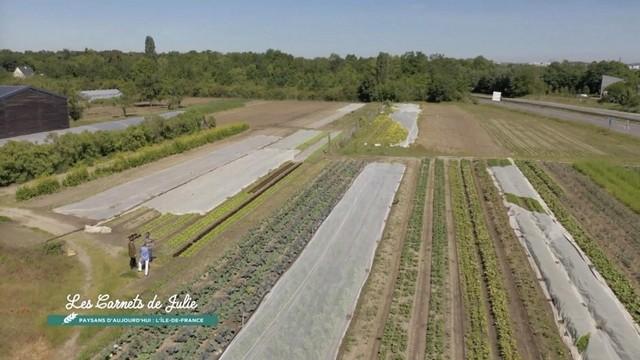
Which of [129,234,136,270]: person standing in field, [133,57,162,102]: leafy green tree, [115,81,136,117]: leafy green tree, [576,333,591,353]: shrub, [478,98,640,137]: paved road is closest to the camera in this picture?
[576,333,591,353]: shrub

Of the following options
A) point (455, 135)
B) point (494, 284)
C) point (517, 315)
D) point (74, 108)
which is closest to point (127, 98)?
point (74, 108)

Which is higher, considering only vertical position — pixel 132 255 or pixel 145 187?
pixel 132 255

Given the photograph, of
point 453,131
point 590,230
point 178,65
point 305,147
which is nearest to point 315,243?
point 590,230

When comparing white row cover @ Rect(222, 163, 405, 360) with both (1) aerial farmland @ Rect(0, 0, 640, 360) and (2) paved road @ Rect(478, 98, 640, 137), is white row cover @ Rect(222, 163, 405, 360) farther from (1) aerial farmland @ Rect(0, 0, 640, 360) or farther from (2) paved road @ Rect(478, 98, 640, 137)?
(2) paved road @ Rect(478, 98, 640, 137)

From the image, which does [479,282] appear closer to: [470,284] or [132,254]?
[470,284]

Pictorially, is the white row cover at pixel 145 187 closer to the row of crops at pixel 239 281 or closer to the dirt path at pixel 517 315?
the row of crops at pixel 239 281

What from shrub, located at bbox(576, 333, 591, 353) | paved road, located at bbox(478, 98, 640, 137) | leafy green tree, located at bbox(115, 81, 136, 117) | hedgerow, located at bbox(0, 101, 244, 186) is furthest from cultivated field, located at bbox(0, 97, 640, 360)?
leafy green tree, located at bbox(115, 81, 136, 117)

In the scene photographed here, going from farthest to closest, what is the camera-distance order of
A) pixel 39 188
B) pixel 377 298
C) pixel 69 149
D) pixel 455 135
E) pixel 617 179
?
pixel 455 135
pixel 69 149
pixel 617 179
pixel 39 188
pixel 377 298
